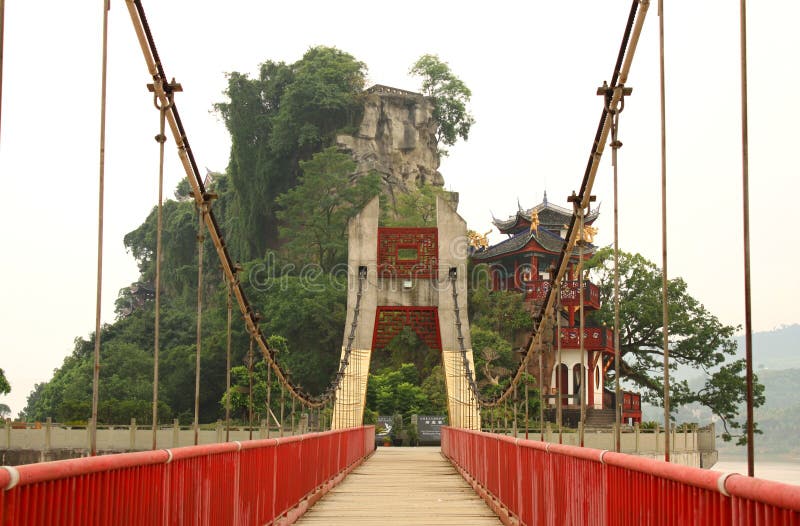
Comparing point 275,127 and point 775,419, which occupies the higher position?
point 275,127

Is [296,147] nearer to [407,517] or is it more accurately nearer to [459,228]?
[459,228]

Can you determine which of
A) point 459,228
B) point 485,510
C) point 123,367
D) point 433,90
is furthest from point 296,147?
point 485,510

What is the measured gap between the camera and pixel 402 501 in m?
12.6

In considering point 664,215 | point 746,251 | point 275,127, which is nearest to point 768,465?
point 275,127

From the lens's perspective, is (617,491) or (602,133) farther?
(602,133)

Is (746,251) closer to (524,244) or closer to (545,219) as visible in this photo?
(524,244)

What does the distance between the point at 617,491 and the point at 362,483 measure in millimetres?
11268

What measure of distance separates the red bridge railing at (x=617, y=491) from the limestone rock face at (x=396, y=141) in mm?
55601

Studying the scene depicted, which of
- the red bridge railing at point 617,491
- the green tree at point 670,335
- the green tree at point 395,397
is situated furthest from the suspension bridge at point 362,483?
the green tree at point 670,335

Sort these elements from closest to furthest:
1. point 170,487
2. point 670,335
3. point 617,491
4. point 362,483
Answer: point 617,491, point 170,487, point 362,483, point 670,335

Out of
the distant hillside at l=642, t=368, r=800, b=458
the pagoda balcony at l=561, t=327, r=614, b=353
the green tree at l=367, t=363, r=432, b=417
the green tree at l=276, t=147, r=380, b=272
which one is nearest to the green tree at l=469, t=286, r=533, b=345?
the pagoda balcony at l=561, t=327, r=614, b=353

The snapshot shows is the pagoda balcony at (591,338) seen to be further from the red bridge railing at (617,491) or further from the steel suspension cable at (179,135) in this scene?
the red bridge railing at (617,491)

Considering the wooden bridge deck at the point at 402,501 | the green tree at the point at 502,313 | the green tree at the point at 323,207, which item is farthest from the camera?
the green tree at the point at 323,207

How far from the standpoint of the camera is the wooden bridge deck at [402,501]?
10.6 m
